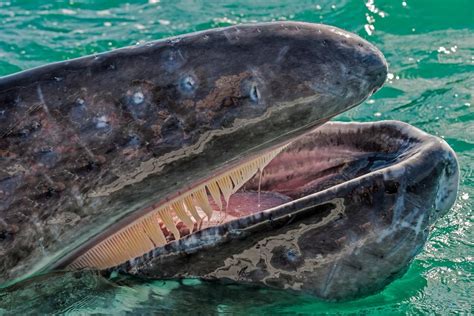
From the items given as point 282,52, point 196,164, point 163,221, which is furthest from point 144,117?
point 282,52

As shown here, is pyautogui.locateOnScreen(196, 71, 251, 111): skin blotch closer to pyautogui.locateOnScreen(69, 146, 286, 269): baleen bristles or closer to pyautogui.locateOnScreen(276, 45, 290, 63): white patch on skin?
pyautogui.locateOnScreen(276, 45, 290, 63): white patch on skin

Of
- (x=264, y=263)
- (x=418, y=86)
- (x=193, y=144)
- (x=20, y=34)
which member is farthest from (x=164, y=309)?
(x=20, y=34)

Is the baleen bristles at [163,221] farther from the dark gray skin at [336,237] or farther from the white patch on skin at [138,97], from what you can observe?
the white patch on skin at [138,97]

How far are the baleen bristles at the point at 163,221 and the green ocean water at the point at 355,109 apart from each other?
13cm

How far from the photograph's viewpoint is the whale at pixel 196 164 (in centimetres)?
378

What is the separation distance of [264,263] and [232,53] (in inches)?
43.1

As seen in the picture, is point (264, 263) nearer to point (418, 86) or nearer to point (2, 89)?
point (2, 89)

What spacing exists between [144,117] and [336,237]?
115cm

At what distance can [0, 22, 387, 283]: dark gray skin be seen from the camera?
3.76m

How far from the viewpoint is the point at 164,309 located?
416 centimetres

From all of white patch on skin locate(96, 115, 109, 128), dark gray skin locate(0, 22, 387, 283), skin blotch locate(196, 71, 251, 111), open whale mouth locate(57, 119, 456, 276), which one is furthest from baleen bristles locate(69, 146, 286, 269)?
white patch on skin locate(96, 115, 109, 128)

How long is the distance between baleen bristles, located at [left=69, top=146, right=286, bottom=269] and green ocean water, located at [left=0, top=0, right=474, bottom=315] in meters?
0.13

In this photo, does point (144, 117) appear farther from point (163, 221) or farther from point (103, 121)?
point (163, 221)

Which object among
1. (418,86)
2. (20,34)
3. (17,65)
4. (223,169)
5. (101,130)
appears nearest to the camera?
(101,130)
